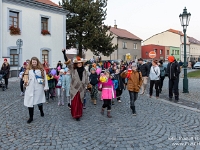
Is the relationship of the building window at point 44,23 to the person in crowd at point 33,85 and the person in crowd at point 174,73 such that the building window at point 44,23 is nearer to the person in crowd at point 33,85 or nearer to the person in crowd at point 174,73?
the person in crowd at point 174,73

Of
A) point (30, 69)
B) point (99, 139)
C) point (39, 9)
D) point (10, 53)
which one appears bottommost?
point (99, 139)

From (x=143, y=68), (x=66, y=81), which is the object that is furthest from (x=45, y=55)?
(x=66, y=81)

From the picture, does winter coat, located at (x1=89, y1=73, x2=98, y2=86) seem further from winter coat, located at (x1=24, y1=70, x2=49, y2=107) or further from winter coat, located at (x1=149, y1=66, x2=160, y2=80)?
winter coat, located at (x1=149, y1=66, x2=160, y2=80)

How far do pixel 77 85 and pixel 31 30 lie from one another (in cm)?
1812

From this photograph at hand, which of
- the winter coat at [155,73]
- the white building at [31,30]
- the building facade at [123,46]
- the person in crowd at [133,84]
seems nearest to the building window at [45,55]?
the white building at [31,30]

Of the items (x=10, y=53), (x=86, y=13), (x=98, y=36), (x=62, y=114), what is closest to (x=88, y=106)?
(x=62, y=114)

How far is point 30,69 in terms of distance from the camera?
235 inches

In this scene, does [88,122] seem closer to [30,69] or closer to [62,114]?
[62,114]

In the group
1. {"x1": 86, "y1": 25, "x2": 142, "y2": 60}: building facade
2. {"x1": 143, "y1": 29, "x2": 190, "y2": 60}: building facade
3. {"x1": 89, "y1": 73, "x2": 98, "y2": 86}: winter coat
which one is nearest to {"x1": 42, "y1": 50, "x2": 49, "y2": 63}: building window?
{"x1": 89, "y1": 73, "x2": 98, "y2": 86}: winter coat

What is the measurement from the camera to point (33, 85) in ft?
19.3

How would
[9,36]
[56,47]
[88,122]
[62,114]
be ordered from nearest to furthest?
[88,122] < [62,114] < [9,36] < [56,47]

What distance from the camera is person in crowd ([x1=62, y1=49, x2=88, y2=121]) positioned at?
20.0ft

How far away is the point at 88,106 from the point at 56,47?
1794 cm

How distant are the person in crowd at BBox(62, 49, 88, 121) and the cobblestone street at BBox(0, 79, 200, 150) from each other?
1.13ft
